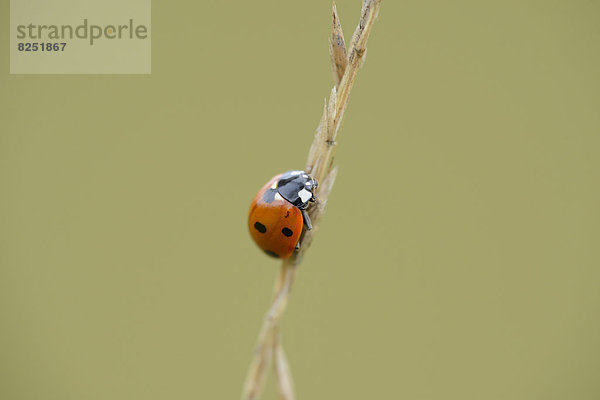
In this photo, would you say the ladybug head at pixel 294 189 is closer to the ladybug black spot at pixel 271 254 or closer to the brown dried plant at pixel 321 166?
the ladybug black spot at pixel 271 254

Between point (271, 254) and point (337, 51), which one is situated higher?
point (337, 51)

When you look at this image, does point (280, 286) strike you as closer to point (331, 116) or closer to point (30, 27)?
point (331, 116)

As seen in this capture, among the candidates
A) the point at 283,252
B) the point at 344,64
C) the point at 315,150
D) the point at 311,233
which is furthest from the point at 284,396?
the point at 283,252

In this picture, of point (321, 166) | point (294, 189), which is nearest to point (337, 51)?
point (321, 166)

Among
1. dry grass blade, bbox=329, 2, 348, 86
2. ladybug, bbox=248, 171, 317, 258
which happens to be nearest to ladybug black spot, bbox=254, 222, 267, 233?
ladybug, bbox=248, 171, 317, 258

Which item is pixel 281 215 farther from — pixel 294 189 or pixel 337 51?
pixel 337 51

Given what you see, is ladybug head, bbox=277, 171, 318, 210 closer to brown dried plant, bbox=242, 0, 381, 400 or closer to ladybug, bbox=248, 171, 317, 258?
ladybug, bbox=248, 171, 317, 258
